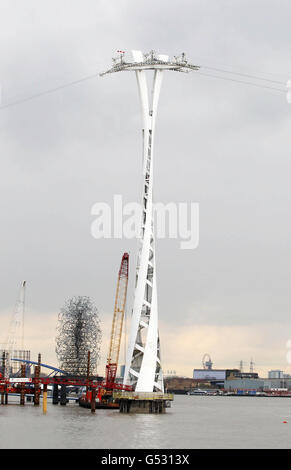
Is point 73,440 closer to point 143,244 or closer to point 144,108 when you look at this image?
point 143,244

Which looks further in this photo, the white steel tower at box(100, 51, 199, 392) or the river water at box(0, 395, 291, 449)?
the white steel tower at box(100, 51, 199, 392)

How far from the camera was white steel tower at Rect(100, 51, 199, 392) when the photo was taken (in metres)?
102

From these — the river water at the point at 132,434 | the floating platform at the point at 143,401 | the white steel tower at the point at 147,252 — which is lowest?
the river water at the point at 132,434

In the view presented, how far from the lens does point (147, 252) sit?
102125 millimetres

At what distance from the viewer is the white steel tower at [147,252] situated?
10238cm

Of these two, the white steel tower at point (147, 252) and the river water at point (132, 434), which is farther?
the white steel tower at point (147, 252)

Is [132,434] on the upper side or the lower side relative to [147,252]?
lower

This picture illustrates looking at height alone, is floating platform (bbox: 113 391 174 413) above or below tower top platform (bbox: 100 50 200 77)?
below

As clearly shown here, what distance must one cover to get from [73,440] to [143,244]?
1475 inches

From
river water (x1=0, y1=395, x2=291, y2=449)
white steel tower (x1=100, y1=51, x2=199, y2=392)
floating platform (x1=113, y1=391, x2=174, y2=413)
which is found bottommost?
river water (x1=0, y1=395, x2=291, y2=449)

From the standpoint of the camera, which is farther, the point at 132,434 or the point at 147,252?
the point at 147,252
